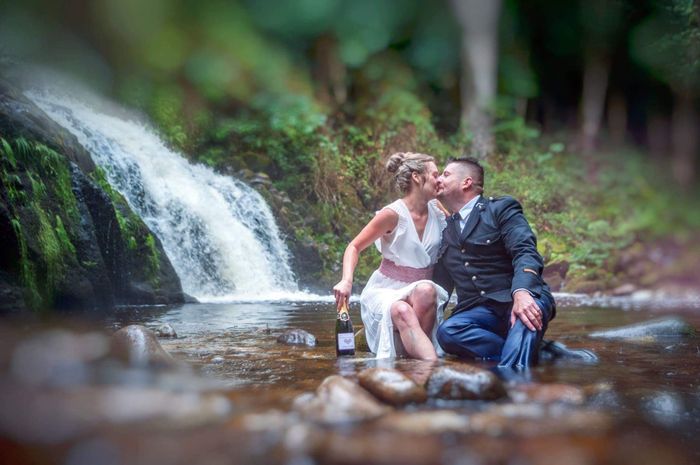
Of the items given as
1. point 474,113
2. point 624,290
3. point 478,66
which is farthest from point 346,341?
point 474,113

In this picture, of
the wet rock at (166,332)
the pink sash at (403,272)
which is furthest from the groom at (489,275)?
the wet rock at (166,332)

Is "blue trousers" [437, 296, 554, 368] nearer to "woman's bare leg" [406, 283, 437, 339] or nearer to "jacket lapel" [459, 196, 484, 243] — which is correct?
"woman's bare leg" [406, 283, 437, 339]

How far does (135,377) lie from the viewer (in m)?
1.14

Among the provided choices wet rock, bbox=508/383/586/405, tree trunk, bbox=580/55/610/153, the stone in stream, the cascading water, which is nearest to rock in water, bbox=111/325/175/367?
wet rock, bbox=508/383/586/405

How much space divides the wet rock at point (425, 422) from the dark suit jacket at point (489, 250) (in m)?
0.89

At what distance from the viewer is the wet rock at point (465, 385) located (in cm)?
131

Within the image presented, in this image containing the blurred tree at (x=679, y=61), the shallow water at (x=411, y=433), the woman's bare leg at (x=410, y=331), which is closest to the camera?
the shallow water at (x=411, y=433)

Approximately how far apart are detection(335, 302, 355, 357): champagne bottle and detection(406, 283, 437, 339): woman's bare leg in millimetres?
232

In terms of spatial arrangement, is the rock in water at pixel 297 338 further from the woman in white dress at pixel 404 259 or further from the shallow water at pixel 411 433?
the woman in white dress at pixel 404 259

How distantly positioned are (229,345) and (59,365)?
1.25 m

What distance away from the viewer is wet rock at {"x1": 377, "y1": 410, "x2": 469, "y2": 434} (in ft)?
3.44

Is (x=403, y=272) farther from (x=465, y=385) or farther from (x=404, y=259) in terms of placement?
(x=465, y=385)

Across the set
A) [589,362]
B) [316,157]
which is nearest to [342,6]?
[316,157]

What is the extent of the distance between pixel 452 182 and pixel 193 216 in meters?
4.28
